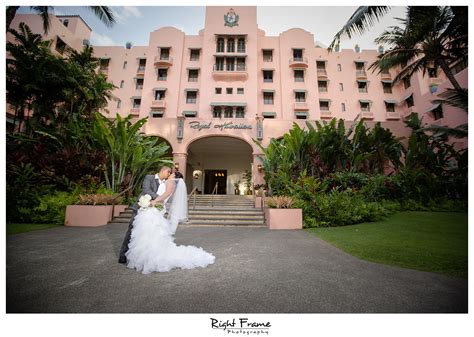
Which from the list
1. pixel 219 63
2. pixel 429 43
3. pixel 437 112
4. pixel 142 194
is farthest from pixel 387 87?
pixel 142 194

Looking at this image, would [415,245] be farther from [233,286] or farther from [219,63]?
[219,63]

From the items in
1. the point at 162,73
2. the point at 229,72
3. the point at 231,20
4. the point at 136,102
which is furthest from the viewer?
the point at 136,102

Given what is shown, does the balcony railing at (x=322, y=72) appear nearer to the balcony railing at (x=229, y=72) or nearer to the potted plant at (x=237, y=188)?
the balcony railing at (x=229, y=72)

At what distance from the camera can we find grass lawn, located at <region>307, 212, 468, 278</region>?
2704mm

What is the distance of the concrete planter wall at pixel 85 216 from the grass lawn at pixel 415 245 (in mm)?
6238

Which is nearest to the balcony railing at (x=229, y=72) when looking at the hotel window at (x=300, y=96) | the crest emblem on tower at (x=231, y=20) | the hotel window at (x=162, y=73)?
the crest emblem on tower at (x=231, y=20)

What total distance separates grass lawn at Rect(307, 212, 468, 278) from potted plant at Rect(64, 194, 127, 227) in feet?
20.5

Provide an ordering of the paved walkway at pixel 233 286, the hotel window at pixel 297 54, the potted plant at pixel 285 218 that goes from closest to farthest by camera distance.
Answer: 1. the paved walkway at pixel 233 286
2. the potted plant at pixel 285 218
3. the hotel window at pixel 297 54

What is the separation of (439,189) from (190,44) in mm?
22299

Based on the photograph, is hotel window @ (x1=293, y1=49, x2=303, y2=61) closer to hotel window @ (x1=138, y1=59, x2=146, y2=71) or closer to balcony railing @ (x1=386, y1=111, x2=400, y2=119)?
balcony railing @ (x1=386, y1=111, x2=400, y2=119)

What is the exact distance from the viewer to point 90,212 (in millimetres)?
6188

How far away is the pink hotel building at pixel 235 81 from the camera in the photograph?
18.6 metres

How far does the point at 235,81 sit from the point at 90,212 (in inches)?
650

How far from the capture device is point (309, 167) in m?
9.74
